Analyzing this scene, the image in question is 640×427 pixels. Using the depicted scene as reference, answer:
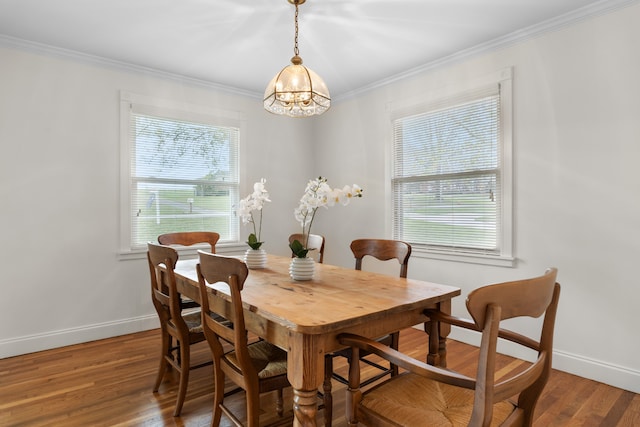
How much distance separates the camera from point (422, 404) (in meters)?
1.38

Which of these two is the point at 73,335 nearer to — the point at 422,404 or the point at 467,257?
the point at 422,404

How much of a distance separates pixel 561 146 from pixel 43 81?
4.16 metres

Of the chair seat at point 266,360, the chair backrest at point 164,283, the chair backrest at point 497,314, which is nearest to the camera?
the chair backrest at point 497,314

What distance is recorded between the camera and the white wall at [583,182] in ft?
8.01

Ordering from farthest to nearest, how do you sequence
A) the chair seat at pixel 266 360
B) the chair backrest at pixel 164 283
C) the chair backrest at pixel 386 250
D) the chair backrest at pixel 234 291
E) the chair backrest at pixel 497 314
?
the chair backrest at pixel 386 250 < the chair backrest at pixel 164 283 < the chair seat at pixel 266 360 < the chair backrest at pixel 234 291 < the chair backrest at pixel 497 314

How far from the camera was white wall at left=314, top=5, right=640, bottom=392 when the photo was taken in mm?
2441

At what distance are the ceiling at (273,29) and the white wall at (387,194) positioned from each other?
0.62 feet

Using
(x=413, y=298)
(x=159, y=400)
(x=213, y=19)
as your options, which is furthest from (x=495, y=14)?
(x=159, y=400)

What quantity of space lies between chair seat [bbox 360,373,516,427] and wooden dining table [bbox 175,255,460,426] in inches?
8.3

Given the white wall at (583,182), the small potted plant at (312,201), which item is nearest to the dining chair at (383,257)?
the small potted plant at (312,201)

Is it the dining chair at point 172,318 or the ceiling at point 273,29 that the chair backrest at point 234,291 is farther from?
the ceiling at point 273,29

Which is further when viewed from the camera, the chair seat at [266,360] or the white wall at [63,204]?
the white wall at [63,204]

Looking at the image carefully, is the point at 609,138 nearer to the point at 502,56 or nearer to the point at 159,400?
the point at 502,56

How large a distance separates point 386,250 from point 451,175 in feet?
4.38
